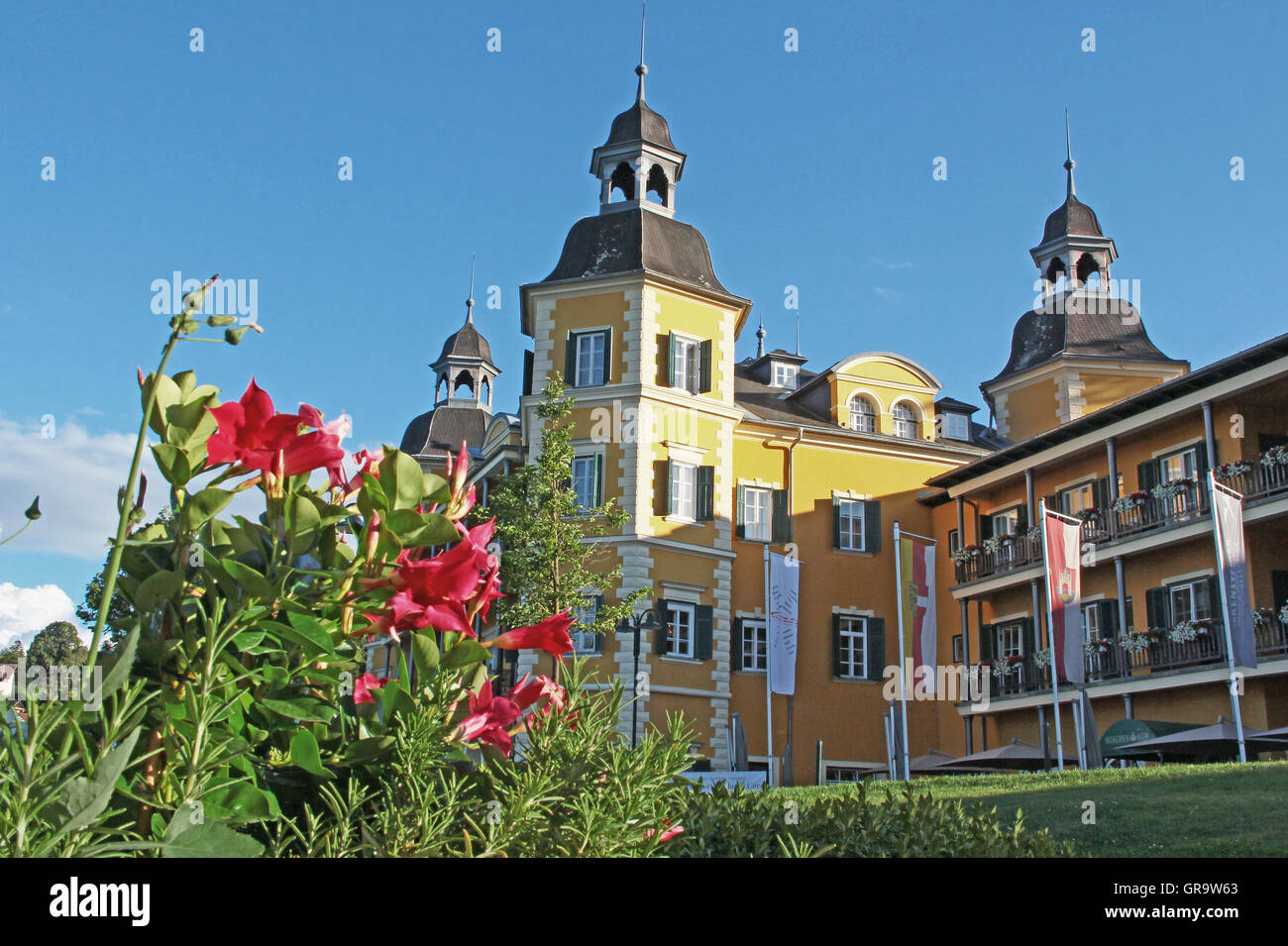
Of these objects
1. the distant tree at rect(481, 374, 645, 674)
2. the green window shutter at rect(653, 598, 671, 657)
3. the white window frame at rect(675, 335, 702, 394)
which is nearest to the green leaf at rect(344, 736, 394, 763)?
the distant tree at rect(481, 374, 645, 674)

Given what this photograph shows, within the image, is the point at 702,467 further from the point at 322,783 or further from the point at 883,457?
the point at 322,783

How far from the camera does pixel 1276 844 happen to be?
10.0 meters

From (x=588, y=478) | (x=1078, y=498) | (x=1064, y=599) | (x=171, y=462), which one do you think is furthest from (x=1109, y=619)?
(x=171, y=462)

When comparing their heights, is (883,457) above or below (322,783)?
above

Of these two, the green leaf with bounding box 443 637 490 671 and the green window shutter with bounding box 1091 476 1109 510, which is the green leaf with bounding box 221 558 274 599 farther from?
the green window shutter with bounding box 1091 476 1109 510

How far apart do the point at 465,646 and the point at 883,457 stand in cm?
3389

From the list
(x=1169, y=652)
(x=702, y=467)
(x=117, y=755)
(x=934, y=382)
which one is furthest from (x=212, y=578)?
(x=934, y=382)

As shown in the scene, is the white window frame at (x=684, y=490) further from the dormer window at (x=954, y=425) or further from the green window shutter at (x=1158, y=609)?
the green window shutter at (x=1158, y=609)

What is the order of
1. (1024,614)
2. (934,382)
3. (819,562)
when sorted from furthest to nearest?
(934,382) < (819,562) < (1024,614)

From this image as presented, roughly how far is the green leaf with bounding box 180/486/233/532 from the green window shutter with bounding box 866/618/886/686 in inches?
1251

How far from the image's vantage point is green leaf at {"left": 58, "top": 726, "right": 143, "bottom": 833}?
3.91 ft

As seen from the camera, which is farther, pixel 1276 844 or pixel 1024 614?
pixel 1024 614

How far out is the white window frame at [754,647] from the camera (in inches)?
1230

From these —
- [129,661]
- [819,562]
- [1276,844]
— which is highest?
[819,562]
